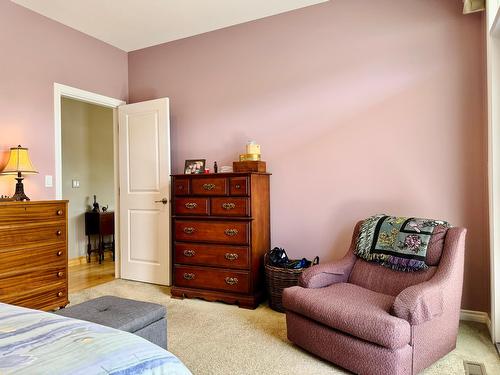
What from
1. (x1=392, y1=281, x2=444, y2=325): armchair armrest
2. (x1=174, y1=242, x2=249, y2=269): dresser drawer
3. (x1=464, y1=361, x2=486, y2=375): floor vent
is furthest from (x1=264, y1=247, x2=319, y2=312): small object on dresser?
(x1=464, y1=361, x2=486, y2=375): floor vent

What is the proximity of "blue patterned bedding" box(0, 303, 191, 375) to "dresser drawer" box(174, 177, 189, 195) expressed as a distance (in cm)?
228

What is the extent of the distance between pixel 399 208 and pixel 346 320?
1366 millimetres

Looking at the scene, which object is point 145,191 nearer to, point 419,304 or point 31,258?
point 31,258

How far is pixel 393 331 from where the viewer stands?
1703 mm

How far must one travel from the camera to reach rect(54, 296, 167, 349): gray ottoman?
1733 mm

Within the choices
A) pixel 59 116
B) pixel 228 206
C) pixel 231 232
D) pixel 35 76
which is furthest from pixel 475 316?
pixel 35 76

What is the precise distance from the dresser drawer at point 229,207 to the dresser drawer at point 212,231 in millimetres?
84

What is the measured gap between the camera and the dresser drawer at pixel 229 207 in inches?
119

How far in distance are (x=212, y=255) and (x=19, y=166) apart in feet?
5.99

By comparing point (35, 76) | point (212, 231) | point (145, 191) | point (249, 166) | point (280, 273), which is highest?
point (35, 76)

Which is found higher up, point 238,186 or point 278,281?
point 238,186

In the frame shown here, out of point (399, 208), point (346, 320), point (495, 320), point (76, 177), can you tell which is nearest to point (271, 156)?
point (399, 208)

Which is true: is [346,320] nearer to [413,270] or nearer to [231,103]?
[413,270]

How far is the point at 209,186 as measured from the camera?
10.5 ft
